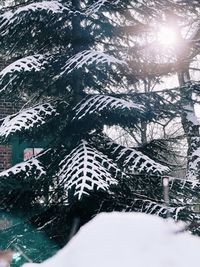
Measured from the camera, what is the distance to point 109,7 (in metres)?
5.86

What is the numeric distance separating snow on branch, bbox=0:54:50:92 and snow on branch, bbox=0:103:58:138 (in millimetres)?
457

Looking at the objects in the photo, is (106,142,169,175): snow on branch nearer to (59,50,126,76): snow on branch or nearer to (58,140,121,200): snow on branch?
(58,140,121,200): snow on branch

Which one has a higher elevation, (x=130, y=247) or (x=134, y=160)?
(x=134, y=160)

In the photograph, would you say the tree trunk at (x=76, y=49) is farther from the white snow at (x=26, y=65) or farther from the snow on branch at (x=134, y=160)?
the snow on branch at (x=134, y=160)

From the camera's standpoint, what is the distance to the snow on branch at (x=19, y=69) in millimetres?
5203

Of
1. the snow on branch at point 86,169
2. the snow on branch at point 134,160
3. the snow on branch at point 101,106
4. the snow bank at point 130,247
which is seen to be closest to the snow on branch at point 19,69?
the snow on branch at point 101,106

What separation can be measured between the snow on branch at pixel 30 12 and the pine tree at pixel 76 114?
15mm

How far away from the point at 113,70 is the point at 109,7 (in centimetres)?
89

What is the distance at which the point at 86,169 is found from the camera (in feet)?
15.4

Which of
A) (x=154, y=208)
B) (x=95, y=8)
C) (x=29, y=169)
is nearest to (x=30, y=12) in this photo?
(x=95, y=8)

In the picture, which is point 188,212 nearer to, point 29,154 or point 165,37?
point 165,37

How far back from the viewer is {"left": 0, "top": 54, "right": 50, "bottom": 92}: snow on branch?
5.20m

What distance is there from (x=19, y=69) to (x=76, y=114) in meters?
0.91

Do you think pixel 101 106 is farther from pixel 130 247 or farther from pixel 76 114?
pixel 130 247
